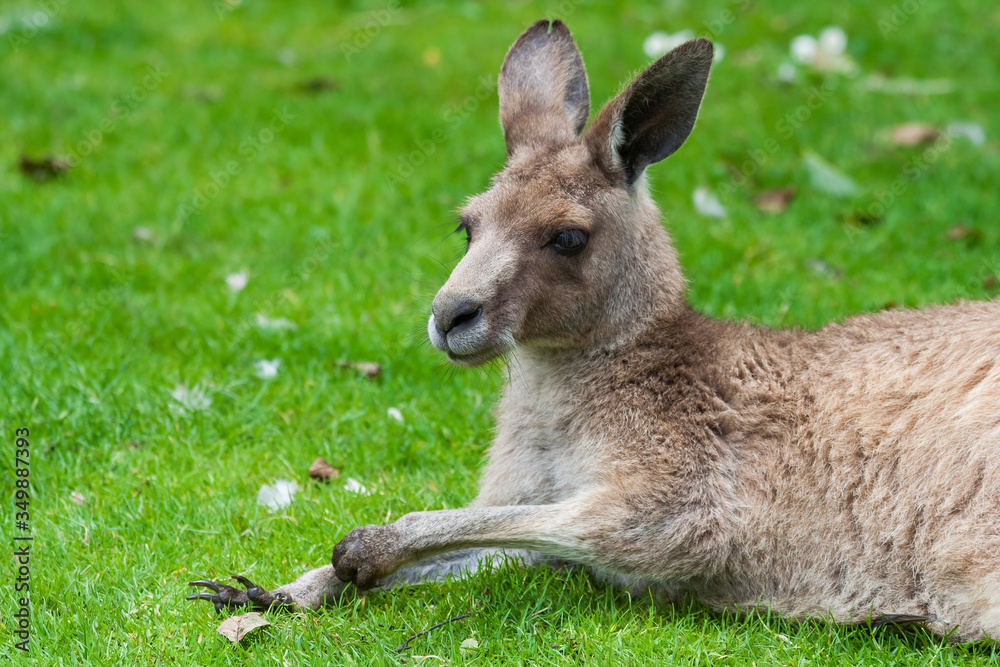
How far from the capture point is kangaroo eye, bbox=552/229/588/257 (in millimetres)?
3908

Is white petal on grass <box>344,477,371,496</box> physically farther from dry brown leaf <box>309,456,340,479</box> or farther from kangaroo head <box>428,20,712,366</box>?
kangaroo head <box>428,20,712,366</box>

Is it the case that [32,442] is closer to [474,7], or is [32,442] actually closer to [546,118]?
[546,118]

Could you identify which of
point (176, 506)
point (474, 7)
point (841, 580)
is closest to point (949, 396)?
point (841, 580)

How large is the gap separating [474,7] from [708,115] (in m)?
3.19

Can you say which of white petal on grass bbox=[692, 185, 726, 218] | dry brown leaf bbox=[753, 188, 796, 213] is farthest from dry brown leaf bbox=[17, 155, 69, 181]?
dry brown leaf bbox=[753, 188, 796, 213]

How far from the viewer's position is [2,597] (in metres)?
3.75

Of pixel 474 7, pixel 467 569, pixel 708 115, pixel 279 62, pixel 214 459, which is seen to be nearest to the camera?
pixel 467 569

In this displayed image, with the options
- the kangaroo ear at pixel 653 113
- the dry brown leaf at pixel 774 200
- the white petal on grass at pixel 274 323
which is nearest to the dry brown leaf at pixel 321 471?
the white petal on grass at pixel 274 323

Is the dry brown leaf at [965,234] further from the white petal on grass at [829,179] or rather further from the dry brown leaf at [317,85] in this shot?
the dry brown leaf at [317,85]

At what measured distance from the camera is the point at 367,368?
543 cm

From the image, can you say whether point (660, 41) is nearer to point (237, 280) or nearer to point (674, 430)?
point (237, 280)

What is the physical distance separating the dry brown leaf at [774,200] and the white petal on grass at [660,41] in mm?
1241

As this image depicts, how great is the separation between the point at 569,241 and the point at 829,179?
12.8 ft

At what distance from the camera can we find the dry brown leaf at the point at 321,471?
4637mm
